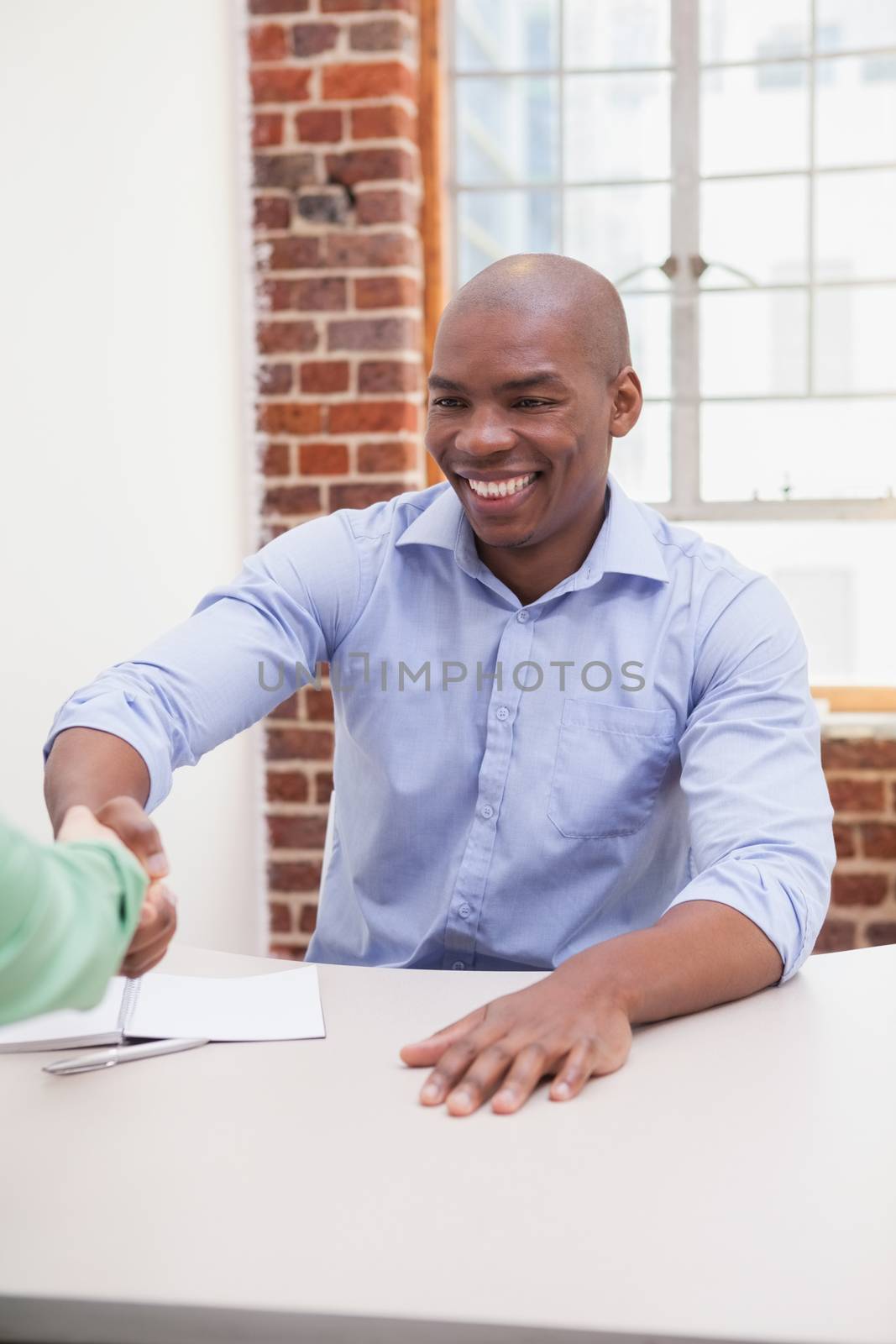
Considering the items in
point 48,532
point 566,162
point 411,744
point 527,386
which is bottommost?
point 411,744

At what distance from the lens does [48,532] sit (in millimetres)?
2002

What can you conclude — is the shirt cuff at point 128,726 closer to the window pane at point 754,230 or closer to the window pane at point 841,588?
the window pane at point 841,588

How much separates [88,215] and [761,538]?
1550mm

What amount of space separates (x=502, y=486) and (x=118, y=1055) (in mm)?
828

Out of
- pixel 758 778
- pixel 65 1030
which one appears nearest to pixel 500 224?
pixel 758 778

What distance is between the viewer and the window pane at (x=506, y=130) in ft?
9.52

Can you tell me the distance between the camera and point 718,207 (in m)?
2.86

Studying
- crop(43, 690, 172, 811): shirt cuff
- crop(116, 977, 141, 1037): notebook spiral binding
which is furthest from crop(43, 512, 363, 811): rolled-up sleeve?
crop(116, 977, 141, 1037): notebook spiral binding

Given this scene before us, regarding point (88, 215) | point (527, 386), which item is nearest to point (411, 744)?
point (527, 386)

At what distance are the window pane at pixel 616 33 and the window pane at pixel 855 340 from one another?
64 centimetres

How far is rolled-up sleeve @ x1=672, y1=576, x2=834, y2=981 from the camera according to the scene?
51.1 inches

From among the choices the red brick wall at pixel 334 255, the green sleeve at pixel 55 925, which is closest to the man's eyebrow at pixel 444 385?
the green sleeve at pixel 55 925

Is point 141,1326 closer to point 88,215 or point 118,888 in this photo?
point 118,888

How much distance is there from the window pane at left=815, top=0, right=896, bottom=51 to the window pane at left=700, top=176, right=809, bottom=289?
0.29 metres
